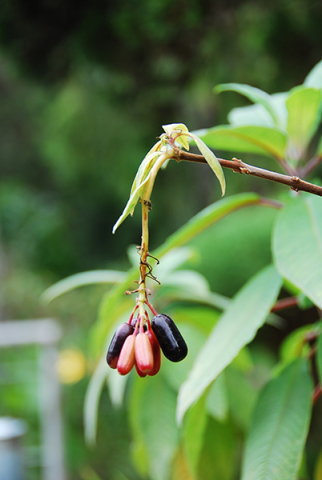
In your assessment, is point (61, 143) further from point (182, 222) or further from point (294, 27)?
point (294, 27)

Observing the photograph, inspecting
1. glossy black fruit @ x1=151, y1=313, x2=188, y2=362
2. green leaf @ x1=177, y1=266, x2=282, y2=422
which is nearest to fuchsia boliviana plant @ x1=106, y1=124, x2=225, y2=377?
glossy black fruit @ x1=151, y1=313, x2=188, y2=362

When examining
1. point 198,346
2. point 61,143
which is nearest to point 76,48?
point 198,346

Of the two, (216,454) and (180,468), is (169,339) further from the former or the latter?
(180,468)

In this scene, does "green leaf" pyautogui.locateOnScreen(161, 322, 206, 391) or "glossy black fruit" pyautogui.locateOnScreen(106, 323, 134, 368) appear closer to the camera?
"glossy black fruit" pyautogui.locateOnScreen(106, 323, 134, 368)

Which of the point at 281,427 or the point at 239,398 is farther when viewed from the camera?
the point at 239,398

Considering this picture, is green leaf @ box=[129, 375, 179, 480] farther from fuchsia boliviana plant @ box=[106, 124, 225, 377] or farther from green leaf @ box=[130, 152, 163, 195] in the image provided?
green leaf @ box=[130, 152, 163, 195]

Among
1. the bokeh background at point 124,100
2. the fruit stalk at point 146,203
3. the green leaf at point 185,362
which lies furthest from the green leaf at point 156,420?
the fruit stalk at point 146,203

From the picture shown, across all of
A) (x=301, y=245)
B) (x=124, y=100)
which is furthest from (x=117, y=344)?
(x=124, y=100)

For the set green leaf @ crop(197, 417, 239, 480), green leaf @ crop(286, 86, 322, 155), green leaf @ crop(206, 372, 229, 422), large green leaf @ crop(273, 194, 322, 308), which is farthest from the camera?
green leaf @ crop(197, 417, 239, 480)
